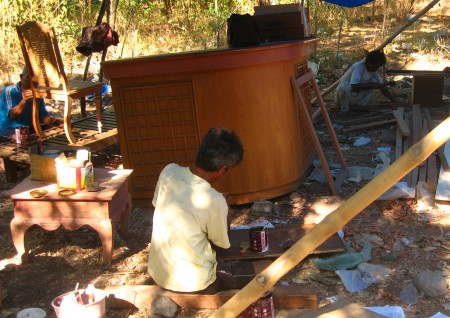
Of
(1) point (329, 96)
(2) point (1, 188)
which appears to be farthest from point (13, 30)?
(1) point (329, 96)

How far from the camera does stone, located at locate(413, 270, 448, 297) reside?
3.95 meters

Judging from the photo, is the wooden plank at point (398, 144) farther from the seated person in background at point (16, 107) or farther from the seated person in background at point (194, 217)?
the seated person in background at point (16, 107)

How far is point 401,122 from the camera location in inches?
307

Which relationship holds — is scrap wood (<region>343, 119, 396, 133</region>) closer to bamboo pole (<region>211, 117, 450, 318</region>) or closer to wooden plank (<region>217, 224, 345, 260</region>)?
wooden plank (<region>217, 224, 345, 260</region>)

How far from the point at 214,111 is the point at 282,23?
1676 mm

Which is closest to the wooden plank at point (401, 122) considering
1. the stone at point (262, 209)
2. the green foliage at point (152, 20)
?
the stone at point (262, 209)

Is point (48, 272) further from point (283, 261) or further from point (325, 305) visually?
point (283, 261)

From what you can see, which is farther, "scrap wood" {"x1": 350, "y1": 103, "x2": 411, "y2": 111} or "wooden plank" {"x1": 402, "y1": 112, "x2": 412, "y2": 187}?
"scrap wood" {"x1": 350, "y1": 103, "x2": 411, "y2": 111}

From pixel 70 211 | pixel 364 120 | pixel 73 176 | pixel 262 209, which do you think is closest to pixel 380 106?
pixel 364 120

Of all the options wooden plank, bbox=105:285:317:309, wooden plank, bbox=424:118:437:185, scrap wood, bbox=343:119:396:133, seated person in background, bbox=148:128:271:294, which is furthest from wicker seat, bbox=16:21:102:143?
wooden plank, bbox=424:118:437:185

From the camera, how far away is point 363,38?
13.5 meters

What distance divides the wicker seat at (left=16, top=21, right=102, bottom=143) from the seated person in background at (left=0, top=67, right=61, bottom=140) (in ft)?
0.68

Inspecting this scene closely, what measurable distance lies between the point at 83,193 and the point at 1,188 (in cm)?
281

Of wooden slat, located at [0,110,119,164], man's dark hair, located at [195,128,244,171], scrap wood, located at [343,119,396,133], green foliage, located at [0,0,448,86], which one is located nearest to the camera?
man's dark hair, located at [195,128,244,171]
